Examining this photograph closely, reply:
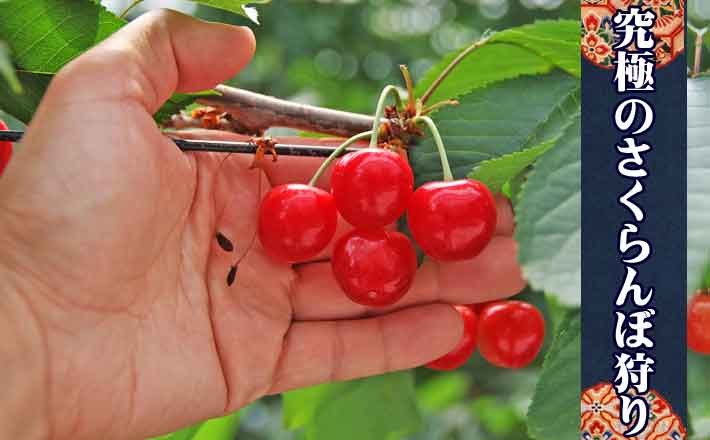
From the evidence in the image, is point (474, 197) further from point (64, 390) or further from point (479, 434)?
point (479, 434)

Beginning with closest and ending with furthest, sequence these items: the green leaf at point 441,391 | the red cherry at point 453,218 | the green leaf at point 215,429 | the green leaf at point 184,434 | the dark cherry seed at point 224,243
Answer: the red cherry at point 453,218
the dark cherry seed at point 224,243
the green leaf at point 184,434
the green leaf at point 215,429
the green leaf at point 441,391

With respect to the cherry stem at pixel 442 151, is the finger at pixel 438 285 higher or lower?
lower

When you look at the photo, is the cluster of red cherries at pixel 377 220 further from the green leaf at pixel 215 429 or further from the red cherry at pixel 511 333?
the green leaf at pixel 215 429

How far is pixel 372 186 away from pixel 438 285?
0.46 m

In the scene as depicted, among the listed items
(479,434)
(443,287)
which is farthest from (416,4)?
(443,287)

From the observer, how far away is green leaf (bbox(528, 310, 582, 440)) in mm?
1157

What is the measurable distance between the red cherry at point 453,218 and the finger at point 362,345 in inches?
15.5

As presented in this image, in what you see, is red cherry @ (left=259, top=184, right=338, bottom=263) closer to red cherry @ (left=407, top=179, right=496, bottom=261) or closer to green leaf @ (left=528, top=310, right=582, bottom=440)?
red cherry @ (left=407, top=179, right=496, bottom=261)

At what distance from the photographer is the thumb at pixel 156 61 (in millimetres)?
1147

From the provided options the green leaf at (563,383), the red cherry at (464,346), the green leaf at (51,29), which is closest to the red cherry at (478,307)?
the red cherry at (464,346)

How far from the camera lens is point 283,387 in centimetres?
151

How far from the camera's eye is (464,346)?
1539 mm

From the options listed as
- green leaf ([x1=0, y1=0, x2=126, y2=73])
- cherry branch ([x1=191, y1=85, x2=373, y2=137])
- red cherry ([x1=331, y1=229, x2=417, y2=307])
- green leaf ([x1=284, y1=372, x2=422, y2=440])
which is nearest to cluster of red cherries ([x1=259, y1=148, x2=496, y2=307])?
red cherry ([x1=331, y1=229, x2=417, y2=307])

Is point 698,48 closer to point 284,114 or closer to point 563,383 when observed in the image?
point 563,383
